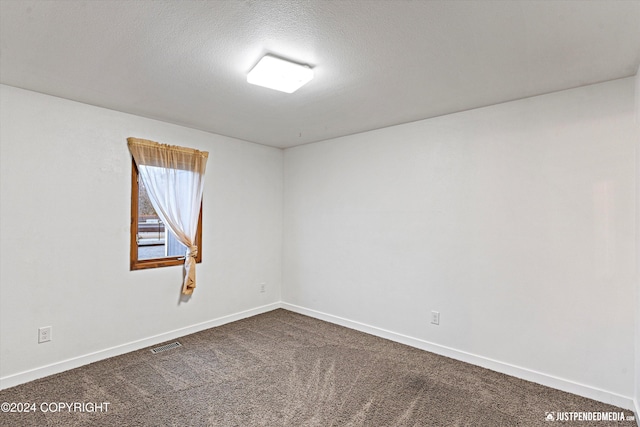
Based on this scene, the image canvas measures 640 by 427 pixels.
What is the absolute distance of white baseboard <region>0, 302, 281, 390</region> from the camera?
2633 mm

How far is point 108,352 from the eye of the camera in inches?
123

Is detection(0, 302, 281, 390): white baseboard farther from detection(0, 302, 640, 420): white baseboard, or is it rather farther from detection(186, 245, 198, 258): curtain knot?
detection(186, 245, 198, 258): curtain knot

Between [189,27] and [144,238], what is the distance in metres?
2.43

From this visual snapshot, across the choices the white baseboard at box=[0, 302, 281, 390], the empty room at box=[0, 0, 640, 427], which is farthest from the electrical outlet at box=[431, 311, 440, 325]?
the white baseboard at box=[0, 302, 281, 390]

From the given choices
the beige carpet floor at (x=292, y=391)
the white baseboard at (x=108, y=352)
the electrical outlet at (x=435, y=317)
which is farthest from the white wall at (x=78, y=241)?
the electrical outlet at (x=435, y=317)

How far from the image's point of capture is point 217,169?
13.5 ft

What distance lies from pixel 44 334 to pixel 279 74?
2.95 metres

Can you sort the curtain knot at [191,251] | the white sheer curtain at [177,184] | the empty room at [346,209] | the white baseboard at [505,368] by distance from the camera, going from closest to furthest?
the empty room at [346,209] < the white baseboard at [505,368] < the white sheer curtain at [177,184] < the curtain knot at [191,251]

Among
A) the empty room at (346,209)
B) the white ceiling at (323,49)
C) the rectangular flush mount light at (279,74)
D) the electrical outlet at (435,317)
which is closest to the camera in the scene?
the white ceiling at (323,49)

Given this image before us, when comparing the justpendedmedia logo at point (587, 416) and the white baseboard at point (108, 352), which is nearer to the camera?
the justpendedmedia logo at point (587, 416)

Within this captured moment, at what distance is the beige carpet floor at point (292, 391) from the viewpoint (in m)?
2.21

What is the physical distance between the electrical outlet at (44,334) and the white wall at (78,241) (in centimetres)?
3

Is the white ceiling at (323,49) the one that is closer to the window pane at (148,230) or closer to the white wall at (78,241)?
the white wall at (78,241)

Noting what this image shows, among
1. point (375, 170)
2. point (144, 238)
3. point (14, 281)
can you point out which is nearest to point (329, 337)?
point (375, 170)
